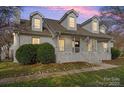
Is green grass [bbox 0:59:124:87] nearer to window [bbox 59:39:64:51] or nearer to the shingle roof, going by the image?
window [bbox 59:39:64:51]

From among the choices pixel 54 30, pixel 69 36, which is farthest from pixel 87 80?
pixel 54 30

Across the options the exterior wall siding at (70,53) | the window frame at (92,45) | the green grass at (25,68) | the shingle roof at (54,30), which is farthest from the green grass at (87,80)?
the shingle roof at (54,30)

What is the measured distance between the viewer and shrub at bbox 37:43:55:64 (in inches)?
332

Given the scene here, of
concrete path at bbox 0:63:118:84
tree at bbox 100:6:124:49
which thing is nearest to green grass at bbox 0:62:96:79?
concrete path at bbox 0:63:118:84

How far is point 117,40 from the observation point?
8.48 metres

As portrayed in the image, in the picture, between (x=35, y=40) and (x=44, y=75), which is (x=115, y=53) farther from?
(x=35, y=40)

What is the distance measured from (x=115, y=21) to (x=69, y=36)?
1174 mm

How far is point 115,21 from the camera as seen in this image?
8.39 m

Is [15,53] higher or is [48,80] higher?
[15,53]

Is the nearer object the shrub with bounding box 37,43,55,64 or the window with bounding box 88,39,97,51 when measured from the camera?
the shrub with bounding box 37,43,55,64

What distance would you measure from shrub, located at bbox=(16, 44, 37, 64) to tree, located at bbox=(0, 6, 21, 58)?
321 millimetres
